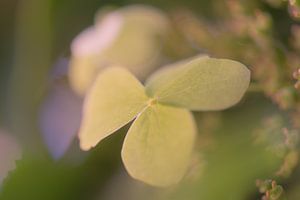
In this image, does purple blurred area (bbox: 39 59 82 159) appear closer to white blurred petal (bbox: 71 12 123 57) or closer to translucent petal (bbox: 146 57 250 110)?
white blurred petal (bbox: 71 12 123 57)

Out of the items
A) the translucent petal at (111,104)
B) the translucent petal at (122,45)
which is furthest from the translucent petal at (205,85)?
the translucent petal at (122,45)

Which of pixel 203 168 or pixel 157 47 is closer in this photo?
pixel 203 168

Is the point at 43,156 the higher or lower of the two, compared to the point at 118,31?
lower

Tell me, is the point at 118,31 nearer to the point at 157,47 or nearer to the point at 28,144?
the point at 157,47

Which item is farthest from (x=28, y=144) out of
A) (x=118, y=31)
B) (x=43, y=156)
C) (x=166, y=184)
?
(x=166, y=184)

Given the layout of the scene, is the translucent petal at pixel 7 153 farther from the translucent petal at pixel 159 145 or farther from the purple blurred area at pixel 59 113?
the translucent petal at pixel 159 145

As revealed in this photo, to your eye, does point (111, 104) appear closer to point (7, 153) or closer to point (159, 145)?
point (159, 145)
